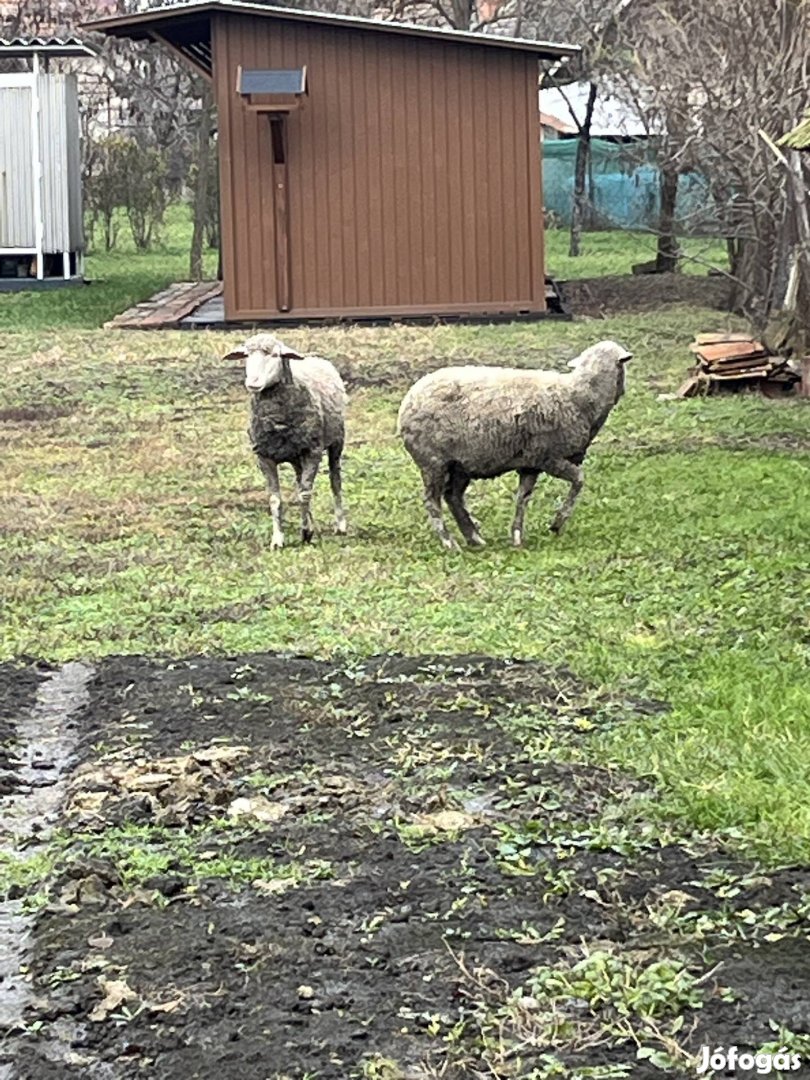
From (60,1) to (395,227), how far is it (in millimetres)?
21767

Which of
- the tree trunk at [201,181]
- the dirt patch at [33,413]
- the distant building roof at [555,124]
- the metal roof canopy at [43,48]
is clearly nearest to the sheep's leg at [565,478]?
the dirt patch at [33,413]

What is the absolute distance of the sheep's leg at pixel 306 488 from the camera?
10398 millimetres

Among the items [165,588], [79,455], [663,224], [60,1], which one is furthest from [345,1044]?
[60,1]

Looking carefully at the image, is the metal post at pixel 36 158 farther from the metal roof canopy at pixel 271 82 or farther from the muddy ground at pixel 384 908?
the muddy ground at pixel 384 908

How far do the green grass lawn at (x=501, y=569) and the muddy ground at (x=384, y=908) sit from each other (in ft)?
1.18

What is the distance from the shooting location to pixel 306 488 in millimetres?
10398

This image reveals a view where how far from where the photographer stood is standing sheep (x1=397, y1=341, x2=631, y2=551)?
32.4ft

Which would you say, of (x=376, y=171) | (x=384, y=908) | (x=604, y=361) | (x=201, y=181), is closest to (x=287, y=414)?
(x=604, y=361)

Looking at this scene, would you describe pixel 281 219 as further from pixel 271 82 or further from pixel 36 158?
pixel 36 158

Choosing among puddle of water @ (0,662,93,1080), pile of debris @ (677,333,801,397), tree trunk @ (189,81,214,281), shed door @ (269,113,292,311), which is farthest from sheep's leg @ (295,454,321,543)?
tree trunk @ (189,81,214,281)

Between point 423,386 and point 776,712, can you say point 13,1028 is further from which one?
point 423,386

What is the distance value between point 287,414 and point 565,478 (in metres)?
1.49

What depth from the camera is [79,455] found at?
46.3ft

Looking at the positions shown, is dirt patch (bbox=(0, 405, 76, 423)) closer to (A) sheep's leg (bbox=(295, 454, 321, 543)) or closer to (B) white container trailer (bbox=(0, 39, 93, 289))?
(A) sheep's leg (bbox=(295, 454, 321, 543))
